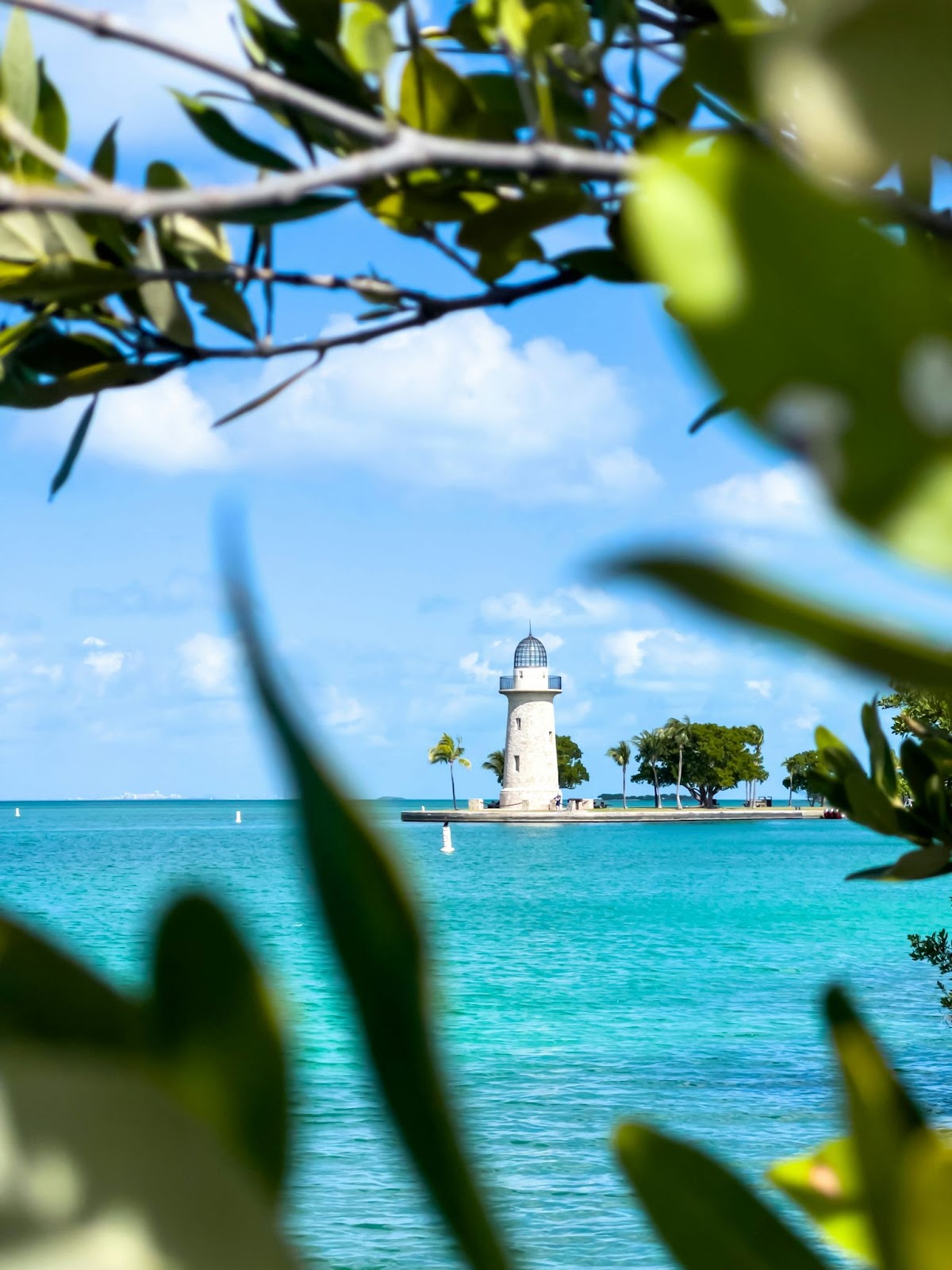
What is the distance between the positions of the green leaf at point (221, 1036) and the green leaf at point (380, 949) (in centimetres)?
3

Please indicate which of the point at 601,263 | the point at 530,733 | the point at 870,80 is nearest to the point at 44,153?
the point at 601,263

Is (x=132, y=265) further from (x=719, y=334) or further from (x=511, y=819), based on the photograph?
(x=511, y=819)

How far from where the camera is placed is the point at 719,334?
218 millimetres

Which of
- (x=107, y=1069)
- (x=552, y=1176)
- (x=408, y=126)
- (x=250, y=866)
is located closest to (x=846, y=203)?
(x=107, y=1069)

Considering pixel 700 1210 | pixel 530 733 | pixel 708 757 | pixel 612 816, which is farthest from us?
pixel 708 757

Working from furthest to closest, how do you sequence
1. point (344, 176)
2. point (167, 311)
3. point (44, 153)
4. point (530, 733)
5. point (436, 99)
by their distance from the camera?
1. point (530, 733)
2. point (167, 311)
3. point (436, 99)
4. point (44, 153)
5. point (344, 176)

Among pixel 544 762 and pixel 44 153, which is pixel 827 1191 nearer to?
pixel 44 153

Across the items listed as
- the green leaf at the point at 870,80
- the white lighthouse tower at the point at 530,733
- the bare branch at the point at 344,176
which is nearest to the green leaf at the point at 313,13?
the bare branch at the point at 344,176

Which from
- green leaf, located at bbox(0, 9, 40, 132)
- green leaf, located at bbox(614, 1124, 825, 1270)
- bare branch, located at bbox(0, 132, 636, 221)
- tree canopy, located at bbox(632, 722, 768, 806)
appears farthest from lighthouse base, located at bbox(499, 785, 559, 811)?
green leaf, located at bbox(614, 1124, 825, 1270)

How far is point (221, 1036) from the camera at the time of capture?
249 millimetres

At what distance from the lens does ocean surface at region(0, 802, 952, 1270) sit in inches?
430

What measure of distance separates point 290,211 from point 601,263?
0.27 meters

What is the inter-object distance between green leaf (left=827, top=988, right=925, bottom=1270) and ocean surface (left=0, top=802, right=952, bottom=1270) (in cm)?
5

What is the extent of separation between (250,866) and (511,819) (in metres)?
15.3
